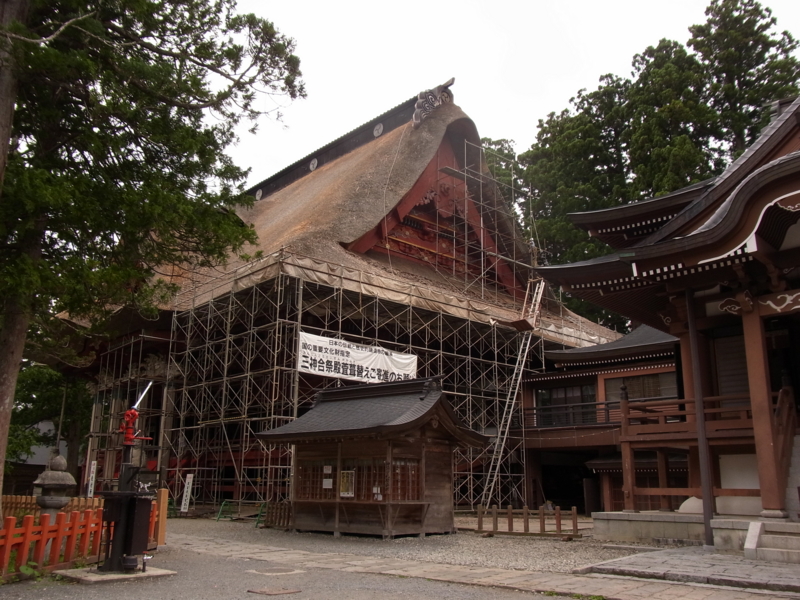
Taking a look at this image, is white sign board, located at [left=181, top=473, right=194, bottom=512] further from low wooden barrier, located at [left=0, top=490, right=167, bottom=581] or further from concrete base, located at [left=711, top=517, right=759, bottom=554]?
concrete base, located at [left=711, top=517, right=759, bottom=554]

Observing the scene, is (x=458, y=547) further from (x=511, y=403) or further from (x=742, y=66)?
(x=742, y=66)

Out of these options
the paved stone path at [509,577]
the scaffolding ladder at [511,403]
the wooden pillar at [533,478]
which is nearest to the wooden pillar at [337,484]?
the paved stone path at [509,577]

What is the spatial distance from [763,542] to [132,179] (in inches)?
389

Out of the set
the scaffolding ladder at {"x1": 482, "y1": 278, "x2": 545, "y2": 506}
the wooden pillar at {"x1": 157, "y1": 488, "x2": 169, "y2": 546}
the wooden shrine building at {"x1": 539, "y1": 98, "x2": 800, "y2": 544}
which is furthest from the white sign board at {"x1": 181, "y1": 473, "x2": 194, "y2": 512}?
the wooden shrine building at {"x1": 539, "y1": 98, "x2": 800, "y2": 544}

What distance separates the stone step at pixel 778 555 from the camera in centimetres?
734

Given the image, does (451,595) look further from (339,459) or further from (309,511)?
(309,511)

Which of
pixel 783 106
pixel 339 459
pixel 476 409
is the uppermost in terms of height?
pixel 783 106

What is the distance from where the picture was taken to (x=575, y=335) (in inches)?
1019

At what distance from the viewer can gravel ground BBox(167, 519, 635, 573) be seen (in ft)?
29.7

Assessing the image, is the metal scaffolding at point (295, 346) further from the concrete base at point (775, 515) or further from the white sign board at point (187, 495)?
the concrete base at point (775, 515)

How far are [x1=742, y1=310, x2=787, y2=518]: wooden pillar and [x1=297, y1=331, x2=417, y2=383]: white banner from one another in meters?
10.6

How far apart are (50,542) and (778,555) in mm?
8491

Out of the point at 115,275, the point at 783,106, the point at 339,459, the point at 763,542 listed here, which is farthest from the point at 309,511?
the point at 783,106

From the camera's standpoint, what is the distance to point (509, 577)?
7.47 meters
